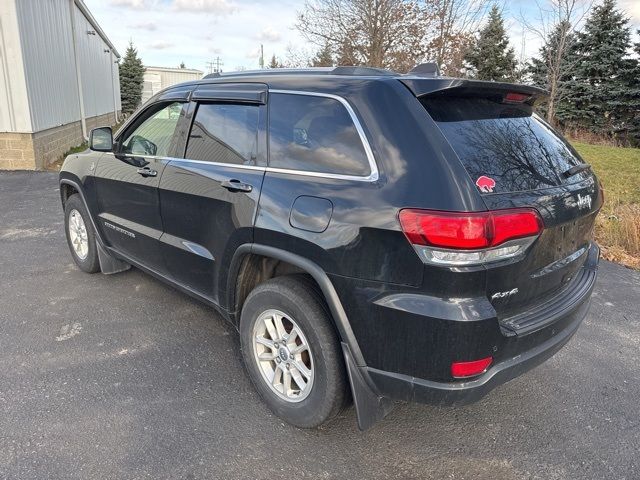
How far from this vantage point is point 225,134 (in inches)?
118

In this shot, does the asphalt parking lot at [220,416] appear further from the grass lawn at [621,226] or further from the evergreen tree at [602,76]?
the evergreen tree at [602,76]

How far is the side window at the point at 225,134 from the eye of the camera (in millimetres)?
2830

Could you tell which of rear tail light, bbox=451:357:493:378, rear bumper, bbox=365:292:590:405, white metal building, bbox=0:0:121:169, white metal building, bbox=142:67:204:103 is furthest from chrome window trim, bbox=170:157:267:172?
white metal building, bbox=142:67:204:103

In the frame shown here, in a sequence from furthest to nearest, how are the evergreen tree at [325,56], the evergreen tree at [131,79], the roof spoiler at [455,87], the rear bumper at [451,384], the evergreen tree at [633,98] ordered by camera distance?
the evergreen tree at [131,79] < the evergreen tree at [633,98] < the evergreen tree at [325,56] < the roof spoiler at [455,87] < the rear bumper at [451,384]

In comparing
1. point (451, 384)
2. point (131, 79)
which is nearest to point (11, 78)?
point (451, 384)

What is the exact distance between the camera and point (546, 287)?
2377 millimetres

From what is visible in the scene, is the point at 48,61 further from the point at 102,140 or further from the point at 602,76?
the point at 602,76

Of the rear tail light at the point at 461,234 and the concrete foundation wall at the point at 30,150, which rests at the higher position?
the rear tail light at the point at 461,234

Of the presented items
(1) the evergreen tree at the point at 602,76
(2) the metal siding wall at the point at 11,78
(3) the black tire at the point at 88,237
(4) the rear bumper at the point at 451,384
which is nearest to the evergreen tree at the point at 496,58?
(1) the evergreen tree at the point at 602,76

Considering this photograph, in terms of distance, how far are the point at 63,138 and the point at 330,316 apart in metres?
13.2

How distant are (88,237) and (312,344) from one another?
311 cm

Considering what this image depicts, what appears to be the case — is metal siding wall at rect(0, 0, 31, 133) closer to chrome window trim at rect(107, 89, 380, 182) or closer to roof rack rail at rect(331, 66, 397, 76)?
chrome window trim at rect(107, 89, 380, 182)

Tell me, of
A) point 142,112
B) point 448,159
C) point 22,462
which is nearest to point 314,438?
point 22,462

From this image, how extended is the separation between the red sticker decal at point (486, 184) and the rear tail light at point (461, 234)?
0.36 feet
